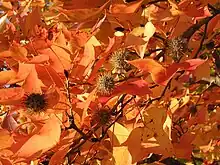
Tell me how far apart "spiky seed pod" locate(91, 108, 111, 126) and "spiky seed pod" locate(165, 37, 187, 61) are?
22 centimetres

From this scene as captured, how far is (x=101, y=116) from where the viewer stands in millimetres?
1177

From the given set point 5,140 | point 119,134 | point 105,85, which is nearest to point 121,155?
point 119,134

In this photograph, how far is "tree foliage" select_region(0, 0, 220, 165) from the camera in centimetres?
103

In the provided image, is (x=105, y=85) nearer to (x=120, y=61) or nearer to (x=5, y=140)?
(x=120, y=61)

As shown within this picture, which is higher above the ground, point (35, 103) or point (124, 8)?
point (124, 8)

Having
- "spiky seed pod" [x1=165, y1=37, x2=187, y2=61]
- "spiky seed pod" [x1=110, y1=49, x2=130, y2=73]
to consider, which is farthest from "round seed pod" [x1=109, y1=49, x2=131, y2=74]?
"spiky seed pod" [x1=165, y1=37, x2=187, y2=61]

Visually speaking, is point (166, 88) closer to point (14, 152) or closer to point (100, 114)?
point (100, 114)

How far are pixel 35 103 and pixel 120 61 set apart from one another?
26cm

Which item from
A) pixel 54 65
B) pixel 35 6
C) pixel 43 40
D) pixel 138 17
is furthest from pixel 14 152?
pixel 35 6

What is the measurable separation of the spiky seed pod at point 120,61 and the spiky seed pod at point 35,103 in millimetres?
231

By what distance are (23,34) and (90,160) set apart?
41 cm

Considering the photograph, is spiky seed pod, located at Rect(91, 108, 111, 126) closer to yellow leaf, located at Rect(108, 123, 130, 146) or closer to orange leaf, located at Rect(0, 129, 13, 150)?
yellow leaf, located at Rect(108, 123, 130, 146)

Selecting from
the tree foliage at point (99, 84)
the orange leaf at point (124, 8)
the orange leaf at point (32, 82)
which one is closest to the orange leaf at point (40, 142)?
the tree foliage at point (99, 84)

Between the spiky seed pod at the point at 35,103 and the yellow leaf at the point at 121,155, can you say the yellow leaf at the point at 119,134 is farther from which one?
the spiky seed pod at the point at 35,103
